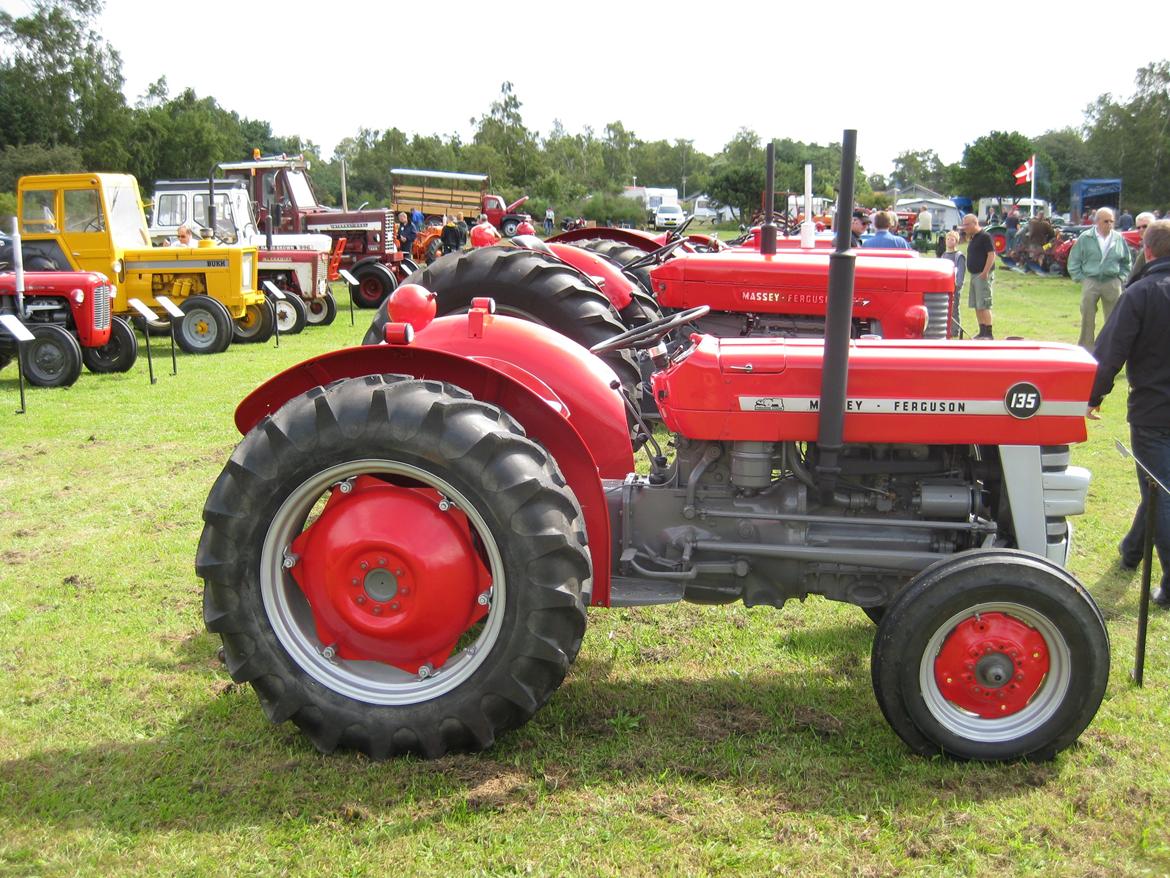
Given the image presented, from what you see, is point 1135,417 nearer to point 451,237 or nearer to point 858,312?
point 858,312

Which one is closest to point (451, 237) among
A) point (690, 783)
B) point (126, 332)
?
point (126, 332)

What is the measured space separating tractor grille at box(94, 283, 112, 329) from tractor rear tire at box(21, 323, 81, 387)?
53 cm

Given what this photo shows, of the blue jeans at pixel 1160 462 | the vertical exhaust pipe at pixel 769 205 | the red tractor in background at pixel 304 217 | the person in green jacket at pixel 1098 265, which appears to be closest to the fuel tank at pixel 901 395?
the blue jeans at pixel 1160 462

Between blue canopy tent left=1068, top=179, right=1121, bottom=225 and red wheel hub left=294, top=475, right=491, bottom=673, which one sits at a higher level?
blue canopy tent left=1068, top=179, right=1121, bottom=225

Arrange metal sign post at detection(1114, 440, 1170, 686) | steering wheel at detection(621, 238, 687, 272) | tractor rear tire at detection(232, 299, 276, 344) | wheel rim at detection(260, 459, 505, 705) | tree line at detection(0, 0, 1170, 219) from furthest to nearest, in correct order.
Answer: tree line at detection(0, 0, 1170, 219), tractor rear tire at detection(232, 299, 276, 344), steering wheel at detection(621, 238, 687, 272), metal sign post at detection(1114, 440, 1170, 686), wheel rim at detection(260, 459, 505, 705)

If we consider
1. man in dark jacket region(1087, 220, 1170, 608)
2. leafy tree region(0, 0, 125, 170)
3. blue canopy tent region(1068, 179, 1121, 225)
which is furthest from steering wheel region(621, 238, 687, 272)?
leafy tree region(0, 0, 125, 170)

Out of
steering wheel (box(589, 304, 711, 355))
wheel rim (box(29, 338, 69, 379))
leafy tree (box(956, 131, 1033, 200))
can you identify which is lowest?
wheel rim (box(29, 338, 69, 379))

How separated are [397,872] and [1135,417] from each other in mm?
3713

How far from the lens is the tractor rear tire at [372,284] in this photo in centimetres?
1706

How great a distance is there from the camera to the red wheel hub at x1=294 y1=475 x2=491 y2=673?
292 cm

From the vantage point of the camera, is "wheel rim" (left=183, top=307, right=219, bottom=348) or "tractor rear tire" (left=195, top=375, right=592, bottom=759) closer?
"tractor rear tire" (left=195, top=375, right=592, bottom=759)

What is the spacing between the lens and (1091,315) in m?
10.7

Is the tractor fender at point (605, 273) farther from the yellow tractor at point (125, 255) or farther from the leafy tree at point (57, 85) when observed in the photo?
the leafy tree at point (57, 85)

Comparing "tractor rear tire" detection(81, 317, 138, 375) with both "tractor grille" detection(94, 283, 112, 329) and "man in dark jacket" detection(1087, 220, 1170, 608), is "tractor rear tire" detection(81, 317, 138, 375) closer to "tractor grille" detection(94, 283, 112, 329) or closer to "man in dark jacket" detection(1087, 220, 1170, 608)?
"tractor grille" detection(94, 283, 112, 329)
